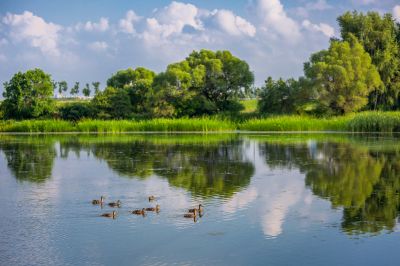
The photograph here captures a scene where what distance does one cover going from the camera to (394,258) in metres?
9.77

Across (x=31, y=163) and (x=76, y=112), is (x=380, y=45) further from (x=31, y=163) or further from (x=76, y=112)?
(x=31, y=163)

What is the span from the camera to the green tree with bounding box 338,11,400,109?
196 feet

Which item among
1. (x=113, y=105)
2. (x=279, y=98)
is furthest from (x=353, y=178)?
(x=113, y=105)

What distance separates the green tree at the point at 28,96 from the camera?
6425 centimetres

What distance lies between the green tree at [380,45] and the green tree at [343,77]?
9.99 feet

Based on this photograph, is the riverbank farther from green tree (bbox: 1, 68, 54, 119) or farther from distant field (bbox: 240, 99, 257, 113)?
distant field (bbox: 240, 99, 257, 113)

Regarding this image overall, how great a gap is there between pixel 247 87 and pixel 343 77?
40.2ft

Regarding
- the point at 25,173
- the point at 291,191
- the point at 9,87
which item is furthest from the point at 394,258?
the point at 9,87

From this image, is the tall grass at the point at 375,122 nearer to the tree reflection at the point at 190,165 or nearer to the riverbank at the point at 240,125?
the riverbank at the point at 240,125

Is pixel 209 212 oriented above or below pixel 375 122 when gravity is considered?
below

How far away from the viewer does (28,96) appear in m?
65.2

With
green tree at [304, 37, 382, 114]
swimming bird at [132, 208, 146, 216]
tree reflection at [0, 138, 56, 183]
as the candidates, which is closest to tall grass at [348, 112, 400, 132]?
green tree at [304, 37, 382, 114]

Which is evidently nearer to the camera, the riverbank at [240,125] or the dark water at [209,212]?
the dark water at [209,212]

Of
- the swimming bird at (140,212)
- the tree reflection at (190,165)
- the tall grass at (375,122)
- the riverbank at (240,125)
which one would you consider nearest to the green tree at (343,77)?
the riverbank at (240,125)
